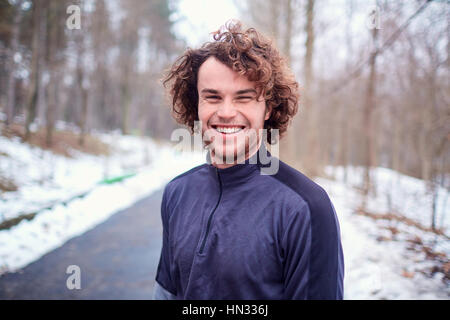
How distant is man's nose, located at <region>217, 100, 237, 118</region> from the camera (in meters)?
1.43

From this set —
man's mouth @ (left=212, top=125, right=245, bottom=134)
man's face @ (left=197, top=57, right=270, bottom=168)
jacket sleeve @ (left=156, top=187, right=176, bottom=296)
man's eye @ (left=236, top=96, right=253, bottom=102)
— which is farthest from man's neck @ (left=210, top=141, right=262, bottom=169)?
jacket sleeve @ (left=156, top=187, right=176, bottom=296)

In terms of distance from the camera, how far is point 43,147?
36.2ft

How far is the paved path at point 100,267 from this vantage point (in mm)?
3276

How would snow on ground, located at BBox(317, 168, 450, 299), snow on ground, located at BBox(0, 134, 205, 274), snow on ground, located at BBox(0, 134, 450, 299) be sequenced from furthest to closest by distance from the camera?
1. snow on ground, located at BBox(0, 134, 205, 274)
2. snow on ground, located at BBox(0, 134, 450, 299)
3. snow on ground, located at BBox(317, 168, 450, 299)

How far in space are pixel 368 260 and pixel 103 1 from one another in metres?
15.9

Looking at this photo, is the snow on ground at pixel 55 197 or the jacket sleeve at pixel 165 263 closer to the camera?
the jacket sleeve at pixel 165 263

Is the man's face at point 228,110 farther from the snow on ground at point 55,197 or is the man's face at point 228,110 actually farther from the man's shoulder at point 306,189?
the snow on ground at point 55,197

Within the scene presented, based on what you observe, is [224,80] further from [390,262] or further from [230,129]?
[390,262]

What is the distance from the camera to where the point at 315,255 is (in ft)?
3.69

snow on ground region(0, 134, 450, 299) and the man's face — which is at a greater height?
the man's face

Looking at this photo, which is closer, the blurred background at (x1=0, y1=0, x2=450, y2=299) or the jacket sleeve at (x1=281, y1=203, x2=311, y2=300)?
the jacket sleeve at (x1=281, y1=203, x2=311, y2=300)

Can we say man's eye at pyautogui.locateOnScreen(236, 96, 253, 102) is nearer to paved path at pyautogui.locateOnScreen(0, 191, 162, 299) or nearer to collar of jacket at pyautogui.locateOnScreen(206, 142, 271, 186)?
collar of jacket at pyautogui.locateOnScreen(206, 142, 271, 186)

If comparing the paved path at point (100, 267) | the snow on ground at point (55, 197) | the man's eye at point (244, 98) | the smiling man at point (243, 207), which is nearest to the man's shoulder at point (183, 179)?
the smiling man at point (243, 207)
